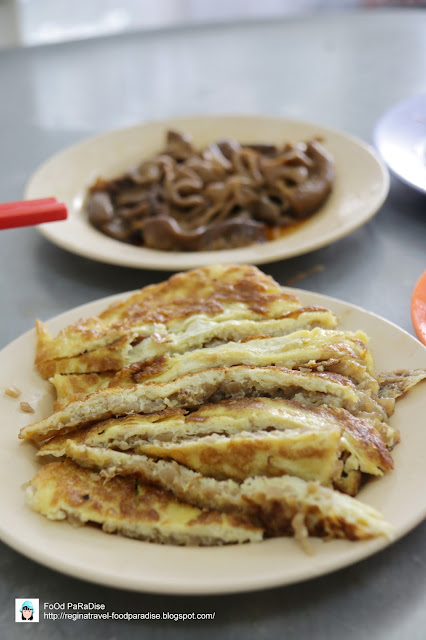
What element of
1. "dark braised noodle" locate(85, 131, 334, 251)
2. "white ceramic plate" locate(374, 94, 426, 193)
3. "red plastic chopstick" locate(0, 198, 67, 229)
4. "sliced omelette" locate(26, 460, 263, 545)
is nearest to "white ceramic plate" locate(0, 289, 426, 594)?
"sliced omelette" locate(26, 460, 263, 545)

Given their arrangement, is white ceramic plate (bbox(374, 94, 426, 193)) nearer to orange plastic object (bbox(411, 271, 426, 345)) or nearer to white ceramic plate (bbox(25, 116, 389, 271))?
white ceramic plate (bbox(25, 116, 389, 271))

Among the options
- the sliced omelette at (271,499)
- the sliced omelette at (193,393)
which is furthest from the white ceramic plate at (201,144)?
the sliced omelette at (271,499)

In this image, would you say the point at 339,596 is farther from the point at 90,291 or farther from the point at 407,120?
the point at 407,120

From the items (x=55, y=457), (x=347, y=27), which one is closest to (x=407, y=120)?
(x=347, y=27)

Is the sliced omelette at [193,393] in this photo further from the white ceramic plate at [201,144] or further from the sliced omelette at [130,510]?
the white ceramic plate at [201,144]

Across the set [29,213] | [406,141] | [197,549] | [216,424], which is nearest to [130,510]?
[197,549]
